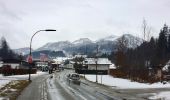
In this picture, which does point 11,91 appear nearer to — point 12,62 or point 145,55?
point 12,62

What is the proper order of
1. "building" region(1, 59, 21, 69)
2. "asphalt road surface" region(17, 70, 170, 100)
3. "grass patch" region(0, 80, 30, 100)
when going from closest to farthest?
"asphalt road surface" region(17, 70, 170, 100) → "grass patch" region(0, 80, 30, 100) → "building" region(1, 59, 21, 69)

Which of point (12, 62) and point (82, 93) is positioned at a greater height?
point (12, 62)

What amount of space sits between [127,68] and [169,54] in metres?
35.8

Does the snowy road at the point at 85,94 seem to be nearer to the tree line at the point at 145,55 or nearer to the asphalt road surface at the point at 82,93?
the asphalt road surface at the point at 82,93

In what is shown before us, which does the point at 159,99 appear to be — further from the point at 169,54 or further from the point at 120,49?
the point at 169,54

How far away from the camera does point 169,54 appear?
417ft

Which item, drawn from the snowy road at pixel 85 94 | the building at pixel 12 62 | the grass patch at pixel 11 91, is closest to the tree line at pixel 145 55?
the building at pixel 12 62

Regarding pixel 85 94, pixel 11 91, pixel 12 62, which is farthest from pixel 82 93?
pixel 12 62

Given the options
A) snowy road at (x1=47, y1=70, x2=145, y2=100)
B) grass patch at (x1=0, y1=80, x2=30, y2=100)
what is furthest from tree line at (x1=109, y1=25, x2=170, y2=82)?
grass patch at (x1=0, y1=80, x2=30, y2=100)

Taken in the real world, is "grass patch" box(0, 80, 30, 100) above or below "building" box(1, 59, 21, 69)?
below

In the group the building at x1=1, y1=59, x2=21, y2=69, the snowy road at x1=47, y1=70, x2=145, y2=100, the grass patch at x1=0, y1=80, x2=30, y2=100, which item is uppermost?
the building at x1=1, y1=59, x2=21, y2=69

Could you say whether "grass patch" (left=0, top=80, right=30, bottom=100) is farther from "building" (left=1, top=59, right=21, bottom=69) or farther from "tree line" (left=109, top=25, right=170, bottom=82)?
"building" (left=1, top=59, right=21, bottom=69)

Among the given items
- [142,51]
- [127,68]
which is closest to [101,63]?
[142,51]

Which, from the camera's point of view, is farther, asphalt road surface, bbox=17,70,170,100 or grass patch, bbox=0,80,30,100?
grass patch, bbox=0,80,30,100
